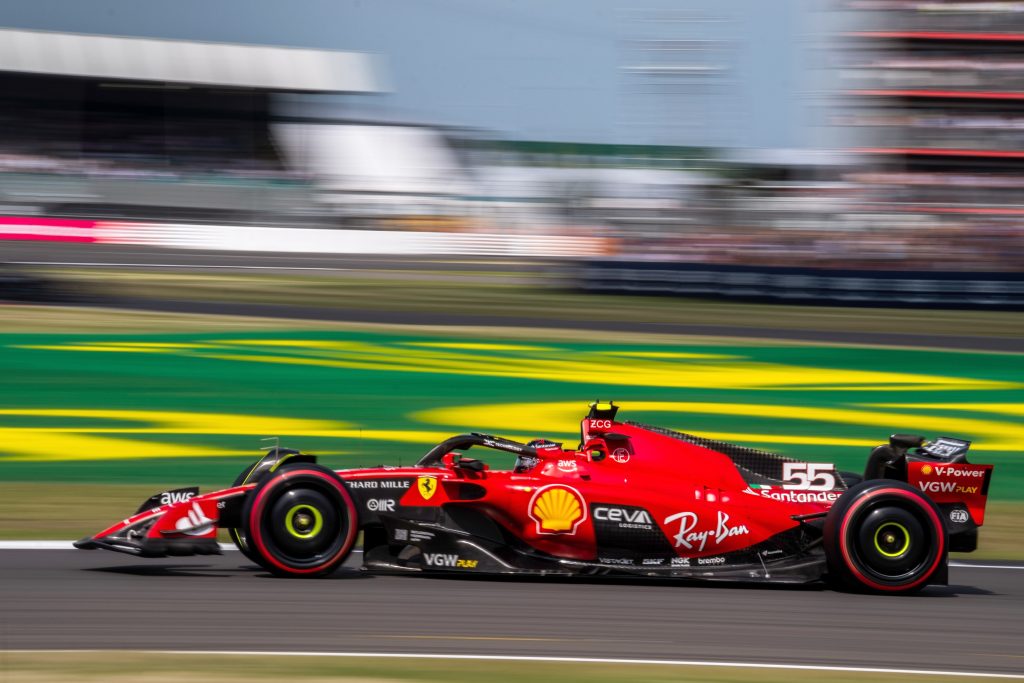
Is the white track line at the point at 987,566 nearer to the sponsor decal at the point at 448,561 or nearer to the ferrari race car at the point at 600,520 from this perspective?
the ferrari race car at the point at 600,520

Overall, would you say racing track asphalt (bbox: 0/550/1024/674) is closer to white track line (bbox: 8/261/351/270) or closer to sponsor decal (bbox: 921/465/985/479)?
sponsor decal (bbox: 921/465/985/479)

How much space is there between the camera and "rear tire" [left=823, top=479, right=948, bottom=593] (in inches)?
269

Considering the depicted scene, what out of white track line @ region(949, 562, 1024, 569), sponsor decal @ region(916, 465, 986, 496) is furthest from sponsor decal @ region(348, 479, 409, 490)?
white track line @ region(949, 562, 1024, 569)

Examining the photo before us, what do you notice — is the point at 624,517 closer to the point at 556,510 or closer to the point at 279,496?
the point at 556,510

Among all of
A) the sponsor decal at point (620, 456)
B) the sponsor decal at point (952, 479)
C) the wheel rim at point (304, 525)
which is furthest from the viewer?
the sponsor decal at point (952, 479)

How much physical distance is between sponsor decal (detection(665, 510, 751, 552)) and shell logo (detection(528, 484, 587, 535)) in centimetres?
Result: 47

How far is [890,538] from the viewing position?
6.90 metres

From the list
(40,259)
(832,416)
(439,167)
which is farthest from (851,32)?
(832,416)

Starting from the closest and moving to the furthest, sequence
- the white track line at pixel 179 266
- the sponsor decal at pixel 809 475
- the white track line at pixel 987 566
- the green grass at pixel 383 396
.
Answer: the sponsor decal at pixel 809 475 → the white track line at pixel 987 566 → the green grass at pixel 383 396 → the white track line at pixel 179 266

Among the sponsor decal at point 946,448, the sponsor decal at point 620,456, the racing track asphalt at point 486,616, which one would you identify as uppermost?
the sponsor decal at point 946,448

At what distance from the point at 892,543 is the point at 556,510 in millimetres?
1746

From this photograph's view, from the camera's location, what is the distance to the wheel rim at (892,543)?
6.84m

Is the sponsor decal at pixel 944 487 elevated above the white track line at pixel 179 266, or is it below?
below

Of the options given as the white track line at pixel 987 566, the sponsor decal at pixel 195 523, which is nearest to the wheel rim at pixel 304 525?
the sponsor decal at pixel 195 523
